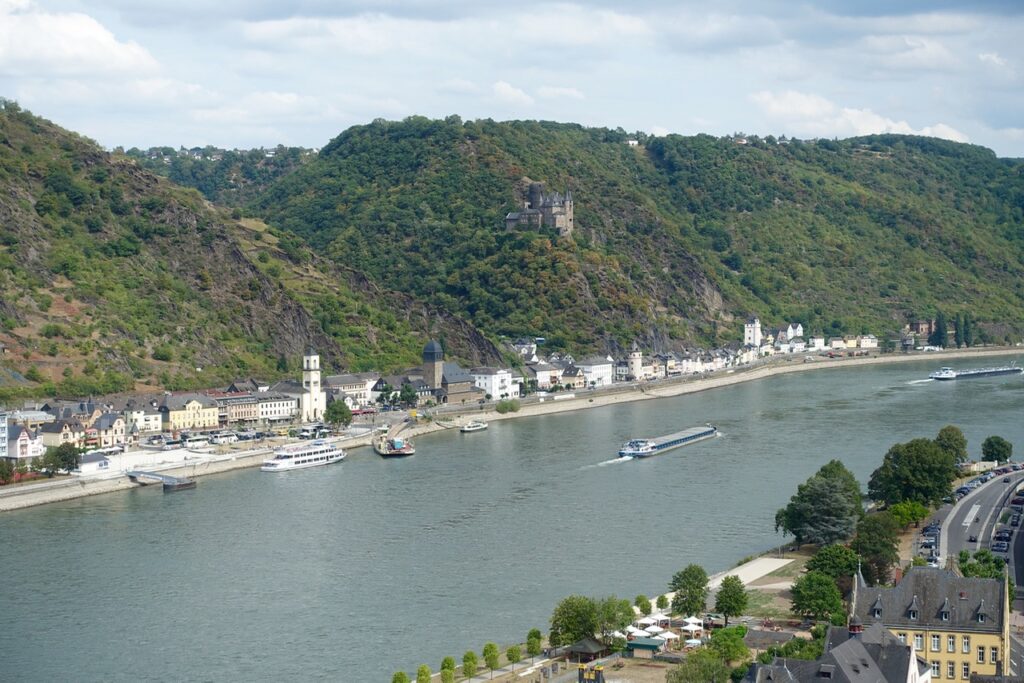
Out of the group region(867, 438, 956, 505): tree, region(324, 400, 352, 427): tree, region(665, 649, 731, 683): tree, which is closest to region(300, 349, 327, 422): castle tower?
region(324, 400, 352, 427): tree

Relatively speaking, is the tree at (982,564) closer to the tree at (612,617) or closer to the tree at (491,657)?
the tree at (612,617)

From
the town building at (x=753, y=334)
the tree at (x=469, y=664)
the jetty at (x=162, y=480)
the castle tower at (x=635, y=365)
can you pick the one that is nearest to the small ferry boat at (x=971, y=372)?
the town building at (x=753, y=334)

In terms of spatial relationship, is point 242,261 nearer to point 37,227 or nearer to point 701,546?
point 37,227

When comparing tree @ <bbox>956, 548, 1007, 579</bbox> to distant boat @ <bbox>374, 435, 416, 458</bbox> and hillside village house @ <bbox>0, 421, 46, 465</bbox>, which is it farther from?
hillside village house @ <bbox>0, 421, 46, 465</bbox>

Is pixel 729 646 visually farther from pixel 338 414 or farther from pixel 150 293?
pixel 150 293

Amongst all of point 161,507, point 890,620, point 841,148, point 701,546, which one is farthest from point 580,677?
point 841,148

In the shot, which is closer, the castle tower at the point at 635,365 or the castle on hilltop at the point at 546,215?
the castle tower at the point at 635,365

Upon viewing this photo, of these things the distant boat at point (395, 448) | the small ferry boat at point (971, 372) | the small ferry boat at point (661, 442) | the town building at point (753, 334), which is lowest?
the small ferry boat at point (661, 442)
